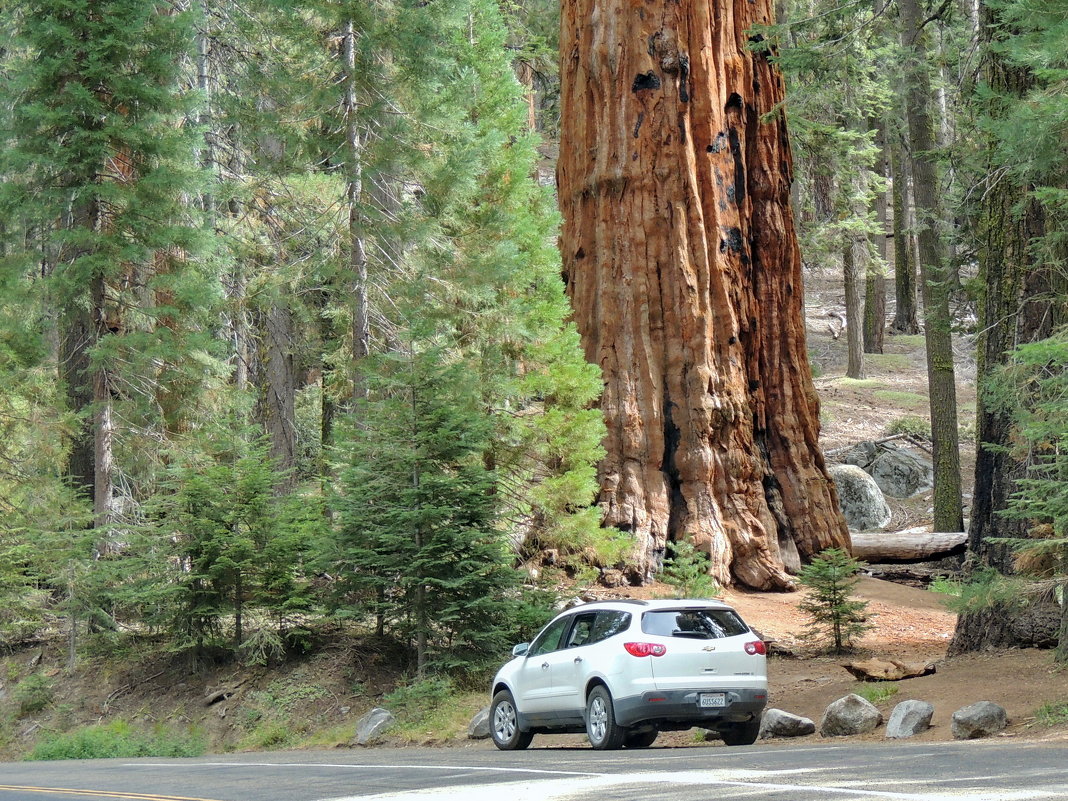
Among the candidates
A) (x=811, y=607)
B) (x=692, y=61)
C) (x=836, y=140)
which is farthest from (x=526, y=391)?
(x=836, y=140)

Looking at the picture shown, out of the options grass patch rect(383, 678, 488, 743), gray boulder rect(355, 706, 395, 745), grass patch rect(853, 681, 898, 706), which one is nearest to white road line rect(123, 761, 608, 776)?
gray boulder rect(355, 706, 395, 745)

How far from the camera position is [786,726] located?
38.4 ft

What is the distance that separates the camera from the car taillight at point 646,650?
1039cm

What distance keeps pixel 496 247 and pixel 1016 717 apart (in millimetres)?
10441

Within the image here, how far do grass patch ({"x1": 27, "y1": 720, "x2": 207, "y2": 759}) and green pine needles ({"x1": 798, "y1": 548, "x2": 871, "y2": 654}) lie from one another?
8.69m

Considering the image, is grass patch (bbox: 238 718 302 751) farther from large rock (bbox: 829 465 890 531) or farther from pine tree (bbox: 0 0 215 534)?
large rock (bbox: 829 465 890 531)

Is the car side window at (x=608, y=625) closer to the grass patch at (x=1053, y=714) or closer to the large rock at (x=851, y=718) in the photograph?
the large rock at (x=851, y=718)

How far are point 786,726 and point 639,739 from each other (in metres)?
1.66

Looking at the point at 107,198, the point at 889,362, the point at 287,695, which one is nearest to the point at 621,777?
the point at 287,695

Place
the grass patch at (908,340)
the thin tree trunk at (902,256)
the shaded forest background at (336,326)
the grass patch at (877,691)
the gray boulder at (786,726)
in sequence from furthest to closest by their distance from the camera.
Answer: the grass patch at (908,340)
the thin tree trunk at (902,256)
the shaded forest background at (336,326)
the grass patch at (877,691)
the gray boulder at (786,726)

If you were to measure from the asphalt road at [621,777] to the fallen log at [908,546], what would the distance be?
12.6 metres

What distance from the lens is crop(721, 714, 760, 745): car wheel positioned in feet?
36.6

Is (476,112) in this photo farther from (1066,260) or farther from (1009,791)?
(1009,791)

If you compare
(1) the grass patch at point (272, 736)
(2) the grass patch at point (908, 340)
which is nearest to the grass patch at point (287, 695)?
(1) the grass patch at point (272, 736)
